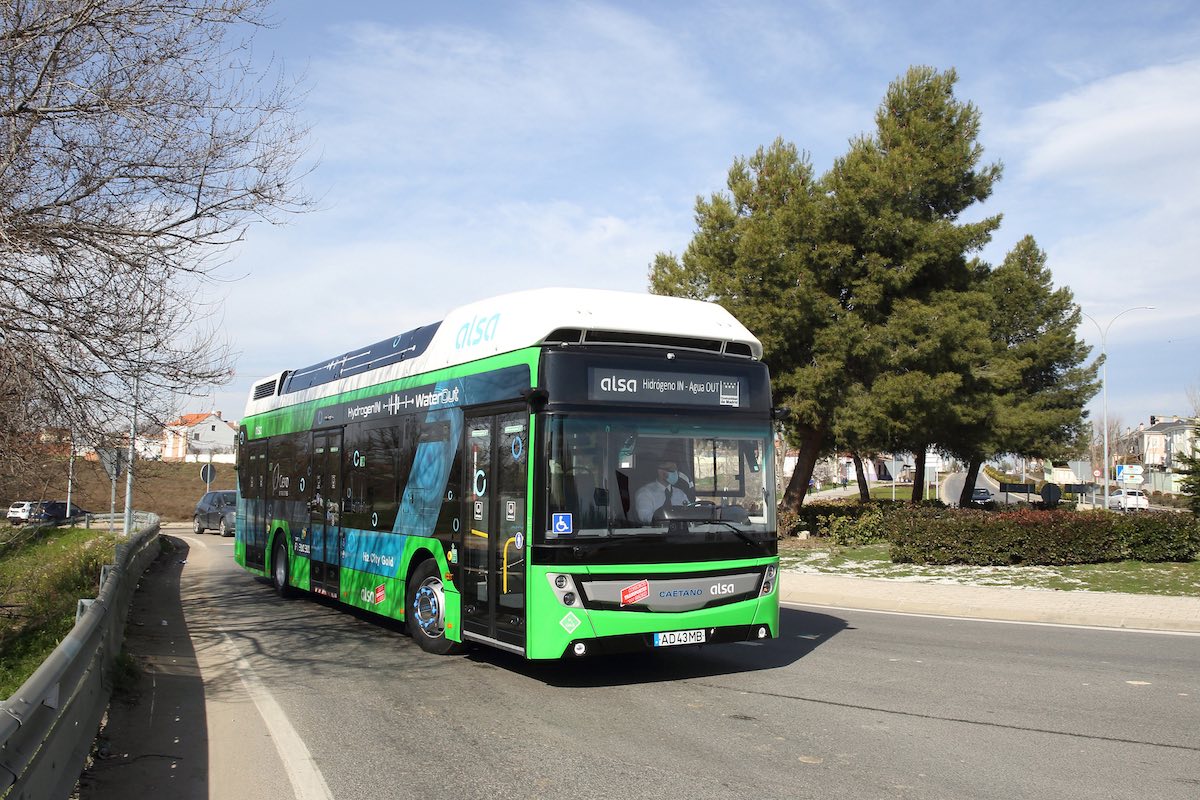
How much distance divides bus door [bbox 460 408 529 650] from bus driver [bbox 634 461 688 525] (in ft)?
3.30

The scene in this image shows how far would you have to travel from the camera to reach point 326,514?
13.5 meters

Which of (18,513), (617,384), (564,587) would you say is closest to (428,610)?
(564,587)

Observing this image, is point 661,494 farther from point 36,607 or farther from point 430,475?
point 36,607

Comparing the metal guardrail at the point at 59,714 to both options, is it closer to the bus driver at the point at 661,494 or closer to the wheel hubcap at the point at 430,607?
the wheel hubcap at the point at 430,607

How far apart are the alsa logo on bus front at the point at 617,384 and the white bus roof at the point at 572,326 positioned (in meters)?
0.48

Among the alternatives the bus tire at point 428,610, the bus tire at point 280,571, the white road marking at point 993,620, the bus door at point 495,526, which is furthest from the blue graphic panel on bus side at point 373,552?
the white road marking at point 993,620

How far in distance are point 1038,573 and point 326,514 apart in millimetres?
13303

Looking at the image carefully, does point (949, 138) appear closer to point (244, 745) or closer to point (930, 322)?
point (930, 322)

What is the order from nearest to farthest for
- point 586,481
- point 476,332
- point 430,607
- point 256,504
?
point 586,481, point 476,332, point 430,607, point 256,504

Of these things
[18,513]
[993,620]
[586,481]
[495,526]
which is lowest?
[993,620]

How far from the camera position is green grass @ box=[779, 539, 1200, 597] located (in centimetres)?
1722

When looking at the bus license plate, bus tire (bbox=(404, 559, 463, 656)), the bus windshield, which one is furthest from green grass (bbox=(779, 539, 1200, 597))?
bus tire (bbox=(404, 559, 463, 656))

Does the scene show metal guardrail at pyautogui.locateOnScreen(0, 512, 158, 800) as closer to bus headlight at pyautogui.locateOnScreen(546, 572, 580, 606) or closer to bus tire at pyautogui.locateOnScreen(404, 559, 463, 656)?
bus tire at pyautogui.locateOnScreen(404, 559, 463, 656)

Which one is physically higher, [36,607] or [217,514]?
[217,514]
